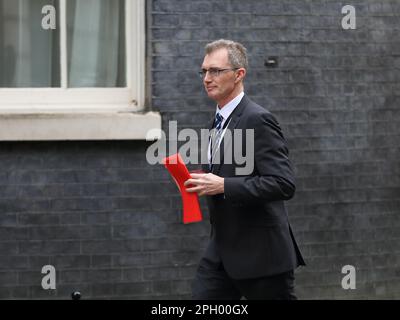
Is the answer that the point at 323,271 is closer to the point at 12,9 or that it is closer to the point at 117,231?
the point at 117,231

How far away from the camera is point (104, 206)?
7289mm

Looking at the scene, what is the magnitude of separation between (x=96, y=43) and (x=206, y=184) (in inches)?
123

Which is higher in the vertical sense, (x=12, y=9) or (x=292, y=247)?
(x=12, y=9)

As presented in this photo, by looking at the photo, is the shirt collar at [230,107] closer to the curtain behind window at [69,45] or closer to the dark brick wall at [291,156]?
the dark brick wall at [291,156]

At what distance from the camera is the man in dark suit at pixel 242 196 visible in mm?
4734

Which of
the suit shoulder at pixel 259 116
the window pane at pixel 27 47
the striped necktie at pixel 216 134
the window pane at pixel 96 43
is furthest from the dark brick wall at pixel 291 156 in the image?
the suit shoulder at pixel 259 116

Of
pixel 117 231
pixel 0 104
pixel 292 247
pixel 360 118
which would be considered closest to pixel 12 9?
pixel 0 104

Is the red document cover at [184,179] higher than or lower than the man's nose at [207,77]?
lower

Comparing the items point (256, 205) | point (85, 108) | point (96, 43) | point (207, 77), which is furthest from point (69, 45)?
point (256, 205)

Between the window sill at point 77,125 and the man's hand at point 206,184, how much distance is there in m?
2.49

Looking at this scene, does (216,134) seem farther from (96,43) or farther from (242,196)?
(96,43)

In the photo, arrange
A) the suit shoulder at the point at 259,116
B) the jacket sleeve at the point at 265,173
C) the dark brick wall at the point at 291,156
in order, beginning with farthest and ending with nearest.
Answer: the dark brick wall at the point at 291,156 < the suit shoulder at the point at 259,116 < the jacket sleeve at the point at 265,173

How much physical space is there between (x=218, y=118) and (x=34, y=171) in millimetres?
2605

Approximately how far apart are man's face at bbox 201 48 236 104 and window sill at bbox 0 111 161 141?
227 cm
